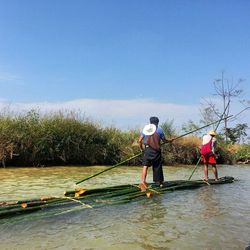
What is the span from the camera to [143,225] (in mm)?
6531

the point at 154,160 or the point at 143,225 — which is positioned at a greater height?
the point at 154,160

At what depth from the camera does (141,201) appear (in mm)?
8500

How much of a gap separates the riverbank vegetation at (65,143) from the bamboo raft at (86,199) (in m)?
6.99

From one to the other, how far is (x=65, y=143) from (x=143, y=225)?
10320 millimetres

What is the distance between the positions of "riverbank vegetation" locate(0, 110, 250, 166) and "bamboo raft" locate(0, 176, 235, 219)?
6985mm

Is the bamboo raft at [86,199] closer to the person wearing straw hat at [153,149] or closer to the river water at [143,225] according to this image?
the river water at [143,225]

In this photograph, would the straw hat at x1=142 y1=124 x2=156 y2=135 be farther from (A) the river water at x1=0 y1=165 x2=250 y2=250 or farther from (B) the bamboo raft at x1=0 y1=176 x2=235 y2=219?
(A) the river water at x1=0 y1=165 x2=250 y2=250

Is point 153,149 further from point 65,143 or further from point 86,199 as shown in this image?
point 65,143

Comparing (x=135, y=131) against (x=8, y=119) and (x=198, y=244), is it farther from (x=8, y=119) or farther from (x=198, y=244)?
(x=198, y=244)

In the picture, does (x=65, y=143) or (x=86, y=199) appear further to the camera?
(x=65, y=143)

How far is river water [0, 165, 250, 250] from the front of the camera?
552cm

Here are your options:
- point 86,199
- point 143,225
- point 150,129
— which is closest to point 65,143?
point 150,129

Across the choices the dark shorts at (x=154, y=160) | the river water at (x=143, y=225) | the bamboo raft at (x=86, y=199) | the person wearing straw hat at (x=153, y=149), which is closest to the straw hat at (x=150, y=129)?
the person wearing straw hat at (x=153, y=149)

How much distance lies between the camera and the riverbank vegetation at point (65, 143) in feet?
50.7
